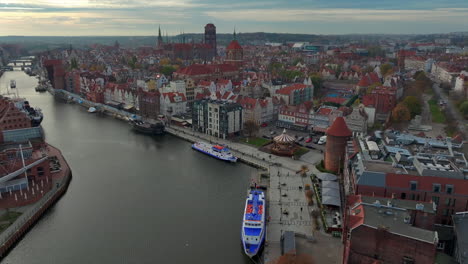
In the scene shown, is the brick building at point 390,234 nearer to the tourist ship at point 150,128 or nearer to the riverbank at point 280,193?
the riverbank at point 280,193

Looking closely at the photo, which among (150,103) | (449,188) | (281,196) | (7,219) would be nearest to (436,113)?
(449,188)

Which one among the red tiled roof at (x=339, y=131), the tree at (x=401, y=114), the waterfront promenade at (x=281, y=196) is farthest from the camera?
the tree at (x=401, y=114)

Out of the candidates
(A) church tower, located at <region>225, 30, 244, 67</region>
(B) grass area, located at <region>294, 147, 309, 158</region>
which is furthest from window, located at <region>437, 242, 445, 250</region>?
(A) church tower, located at <region>225, 30, 244, 67</region>

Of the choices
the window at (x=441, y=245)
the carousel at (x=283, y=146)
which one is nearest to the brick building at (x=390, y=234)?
the window at (x=441, y=245)

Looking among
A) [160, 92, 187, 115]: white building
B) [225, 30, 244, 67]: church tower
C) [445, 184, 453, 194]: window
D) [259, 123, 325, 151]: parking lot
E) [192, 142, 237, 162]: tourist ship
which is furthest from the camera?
[225, 30, 244, 67]: church tower

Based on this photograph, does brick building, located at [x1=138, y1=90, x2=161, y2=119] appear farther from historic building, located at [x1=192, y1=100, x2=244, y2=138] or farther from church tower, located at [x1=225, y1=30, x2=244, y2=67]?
church tower, located at [x1=225, y1=30, x2=244, y2=67]

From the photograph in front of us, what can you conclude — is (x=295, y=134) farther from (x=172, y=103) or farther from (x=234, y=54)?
(x=234, y=54)
